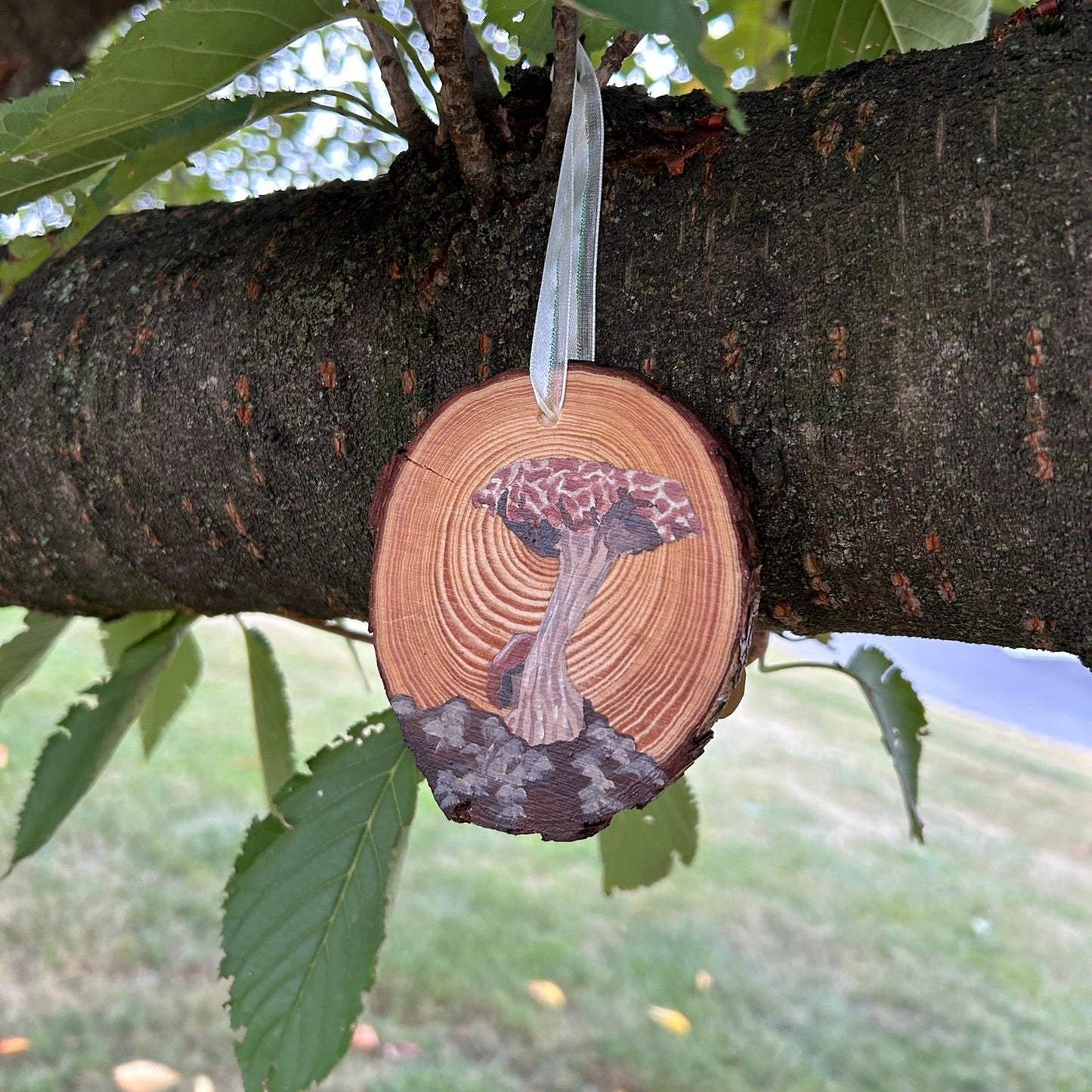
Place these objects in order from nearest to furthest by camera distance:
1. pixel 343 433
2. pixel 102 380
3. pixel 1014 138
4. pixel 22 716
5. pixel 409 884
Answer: pixel 1014 138 → pixel 343 433 → pixel 102 380 → pixel 409 884 → pixel 22 716

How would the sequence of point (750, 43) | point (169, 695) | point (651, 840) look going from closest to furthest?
point (651, 840)
point (169, 695)
point (750, 43)

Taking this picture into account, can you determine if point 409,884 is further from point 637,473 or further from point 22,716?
point 637,473

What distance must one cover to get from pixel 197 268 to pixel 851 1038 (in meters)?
2.71

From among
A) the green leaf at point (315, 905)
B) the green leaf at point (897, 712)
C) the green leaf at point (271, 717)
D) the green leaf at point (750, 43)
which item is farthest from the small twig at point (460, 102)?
the green leaf at point (750, 43)

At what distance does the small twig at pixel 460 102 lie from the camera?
0.64m

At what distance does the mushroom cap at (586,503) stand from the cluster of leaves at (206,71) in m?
0.23

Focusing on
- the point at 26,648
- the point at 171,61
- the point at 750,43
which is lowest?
the point at 26,648

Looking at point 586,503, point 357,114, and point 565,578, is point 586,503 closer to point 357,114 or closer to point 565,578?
point 565,578

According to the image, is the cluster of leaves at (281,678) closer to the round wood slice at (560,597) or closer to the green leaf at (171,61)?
the green leaf at (171,61)

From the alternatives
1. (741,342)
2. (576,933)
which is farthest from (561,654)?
(576,933)

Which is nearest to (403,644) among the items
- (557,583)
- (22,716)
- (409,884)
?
(557,583)

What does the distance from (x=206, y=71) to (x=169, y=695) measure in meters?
1.09

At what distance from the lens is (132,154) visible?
72 cm

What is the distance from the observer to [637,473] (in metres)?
0.61
